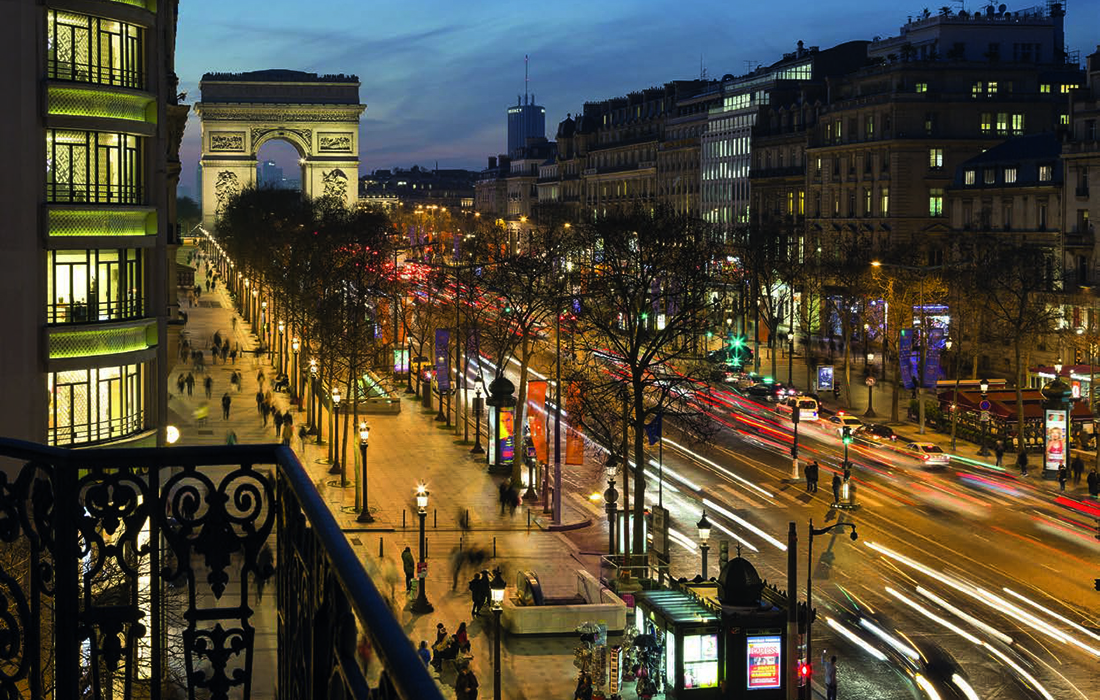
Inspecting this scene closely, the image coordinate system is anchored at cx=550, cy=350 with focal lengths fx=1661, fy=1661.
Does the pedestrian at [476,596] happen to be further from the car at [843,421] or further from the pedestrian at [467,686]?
the car at [843,421]

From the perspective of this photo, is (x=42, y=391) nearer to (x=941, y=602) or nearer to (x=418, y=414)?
(x=941, y=602)

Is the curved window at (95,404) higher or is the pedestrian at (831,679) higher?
the curved window at (95,404)

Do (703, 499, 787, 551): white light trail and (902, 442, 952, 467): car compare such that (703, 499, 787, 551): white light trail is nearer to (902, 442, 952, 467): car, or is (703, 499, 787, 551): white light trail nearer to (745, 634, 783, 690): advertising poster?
(902, 442, 952, 467): car

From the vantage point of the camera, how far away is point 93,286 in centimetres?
3131

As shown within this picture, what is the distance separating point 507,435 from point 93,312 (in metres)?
29.7

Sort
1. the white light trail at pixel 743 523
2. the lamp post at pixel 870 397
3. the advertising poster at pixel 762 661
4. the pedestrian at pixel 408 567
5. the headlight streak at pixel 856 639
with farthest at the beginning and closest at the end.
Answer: the lamp post at pixel 870 397 < the white light trail at pixel 743 523 < the pedestrian at pixel 408 567 < the headlight streak at pixel 856 639 < the advertising poster at pixel 762 661

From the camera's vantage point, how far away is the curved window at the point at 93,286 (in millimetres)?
30344

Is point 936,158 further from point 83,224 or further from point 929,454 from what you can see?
point 83,224

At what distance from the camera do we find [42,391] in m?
29.5

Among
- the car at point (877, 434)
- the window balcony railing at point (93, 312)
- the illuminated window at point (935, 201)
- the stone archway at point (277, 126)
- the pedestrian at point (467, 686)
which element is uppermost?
the stone archway at point (277, 126)

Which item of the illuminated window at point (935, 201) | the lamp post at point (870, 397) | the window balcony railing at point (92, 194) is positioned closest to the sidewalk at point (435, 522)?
→ the window balcony railing at point (92, 194)

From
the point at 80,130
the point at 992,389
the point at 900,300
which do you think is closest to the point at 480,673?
the point at 80,130

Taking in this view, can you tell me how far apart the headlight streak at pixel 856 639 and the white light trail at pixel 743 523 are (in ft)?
27.4

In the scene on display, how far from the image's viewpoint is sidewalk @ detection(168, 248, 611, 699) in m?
36.5
